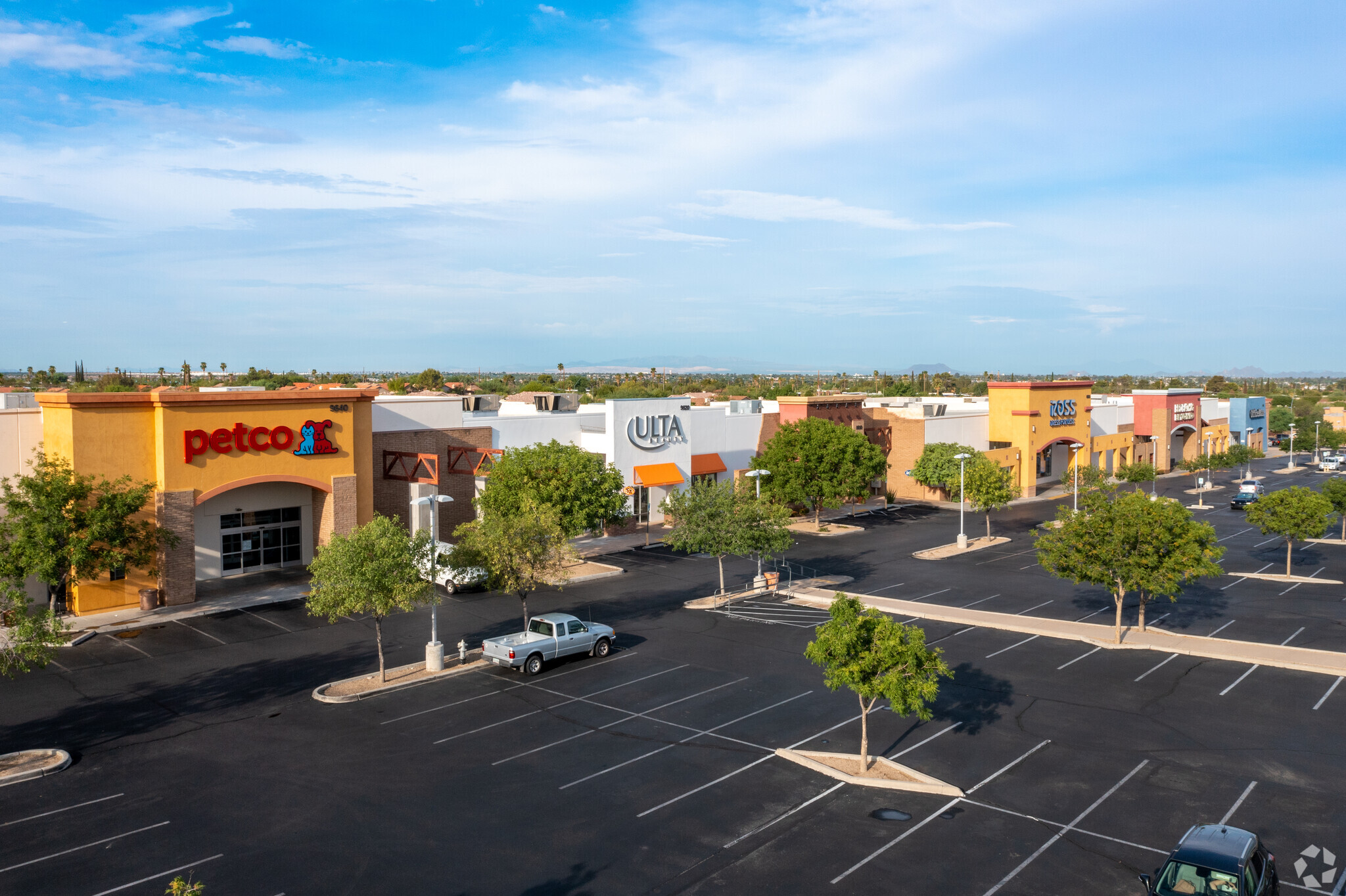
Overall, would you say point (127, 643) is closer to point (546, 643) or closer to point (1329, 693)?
point (546, 643)

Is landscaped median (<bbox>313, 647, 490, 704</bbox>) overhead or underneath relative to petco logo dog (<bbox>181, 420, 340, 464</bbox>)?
underneath

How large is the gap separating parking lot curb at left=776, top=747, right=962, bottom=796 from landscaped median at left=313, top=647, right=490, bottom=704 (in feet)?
37.7

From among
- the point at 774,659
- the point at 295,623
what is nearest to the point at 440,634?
the point at 295,623

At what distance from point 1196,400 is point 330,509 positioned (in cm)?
9004

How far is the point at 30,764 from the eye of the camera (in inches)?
798

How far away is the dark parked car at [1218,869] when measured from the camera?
42.9 feet

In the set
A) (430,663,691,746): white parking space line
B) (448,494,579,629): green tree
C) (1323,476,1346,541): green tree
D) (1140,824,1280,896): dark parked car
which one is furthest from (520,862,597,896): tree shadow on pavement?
(1323,476,1346,541): green tree

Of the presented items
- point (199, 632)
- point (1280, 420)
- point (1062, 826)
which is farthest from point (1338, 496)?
point (1280, 420)

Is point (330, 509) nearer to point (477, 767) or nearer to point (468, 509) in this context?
point (468, 509)

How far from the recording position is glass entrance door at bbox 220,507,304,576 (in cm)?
4134

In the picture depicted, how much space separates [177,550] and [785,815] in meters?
29.1

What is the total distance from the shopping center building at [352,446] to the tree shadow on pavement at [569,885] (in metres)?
27.5

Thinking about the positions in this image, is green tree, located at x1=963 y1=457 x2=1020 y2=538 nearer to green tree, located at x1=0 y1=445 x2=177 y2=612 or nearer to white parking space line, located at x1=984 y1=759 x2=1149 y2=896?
white parking space line, located at x1=984 y1=759 x2=1149 y2=896

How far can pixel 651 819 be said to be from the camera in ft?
58.0
